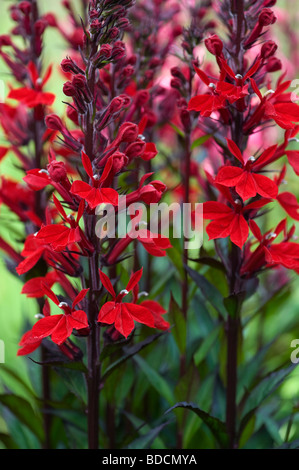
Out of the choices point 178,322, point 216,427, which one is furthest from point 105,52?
point 216,427

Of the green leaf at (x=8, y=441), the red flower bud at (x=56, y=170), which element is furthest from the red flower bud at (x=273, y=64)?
the green leaf at (x=8, y=441)

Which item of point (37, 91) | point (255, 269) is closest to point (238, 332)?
point (255, 269)

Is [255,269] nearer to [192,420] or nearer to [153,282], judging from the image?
[192,420]

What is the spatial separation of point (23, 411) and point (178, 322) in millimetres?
394

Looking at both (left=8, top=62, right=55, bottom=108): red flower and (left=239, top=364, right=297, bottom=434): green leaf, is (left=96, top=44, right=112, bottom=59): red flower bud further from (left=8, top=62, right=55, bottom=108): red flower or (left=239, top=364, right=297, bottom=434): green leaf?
(left=239, top=364, right=297, bottom=434): green leaf

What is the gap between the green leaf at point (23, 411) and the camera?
3.51 feet

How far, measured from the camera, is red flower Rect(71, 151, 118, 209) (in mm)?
736

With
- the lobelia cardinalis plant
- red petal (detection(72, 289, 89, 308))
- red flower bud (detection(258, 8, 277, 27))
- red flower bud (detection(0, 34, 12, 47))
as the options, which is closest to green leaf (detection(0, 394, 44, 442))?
the lobelia cardinalis plant

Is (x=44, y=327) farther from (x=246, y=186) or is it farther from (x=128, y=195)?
(x=246, y=186)

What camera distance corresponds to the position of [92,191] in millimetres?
752

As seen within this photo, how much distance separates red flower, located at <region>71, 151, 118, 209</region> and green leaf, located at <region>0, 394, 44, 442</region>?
0.53 metres

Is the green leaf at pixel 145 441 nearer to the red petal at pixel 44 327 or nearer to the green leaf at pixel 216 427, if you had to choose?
the green leaf at pixel 216 427

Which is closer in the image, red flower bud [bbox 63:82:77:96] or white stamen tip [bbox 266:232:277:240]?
red flower bud [bbox 63:82:77:96]
